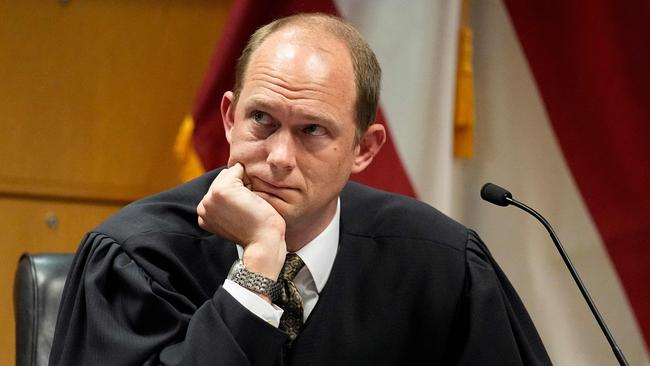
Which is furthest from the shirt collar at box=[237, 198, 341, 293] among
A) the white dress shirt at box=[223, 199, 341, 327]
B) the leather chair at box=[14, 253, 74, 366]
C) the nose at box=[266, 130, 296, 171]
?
the leather chair at box=[14, 253, 74, 366]

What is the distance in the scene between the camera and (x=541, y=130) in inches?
132

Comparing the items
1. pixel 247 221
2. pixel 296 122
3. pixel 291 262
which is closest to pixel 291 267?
pixel 291 262

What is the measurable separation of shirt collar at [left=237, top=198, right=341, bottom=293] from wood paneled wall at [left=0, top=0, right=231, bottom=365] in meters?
1.71

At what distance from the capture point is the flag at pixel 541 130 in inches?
126

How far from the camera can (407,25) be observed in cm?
326

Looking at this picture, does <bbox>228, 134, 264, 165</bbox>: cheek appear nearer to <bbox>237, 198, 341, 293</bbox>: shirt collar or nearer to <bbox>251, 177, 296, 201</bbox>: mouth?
<bbox>251, 177, 296, 201</bbox>: mouth

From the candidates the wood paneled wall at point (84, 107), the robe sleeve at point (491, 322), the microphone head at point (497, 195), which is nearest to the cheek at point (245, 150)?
the microphone head at point (497, 195)

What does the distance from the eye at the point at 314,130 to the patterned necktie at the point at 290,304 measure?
0.26m

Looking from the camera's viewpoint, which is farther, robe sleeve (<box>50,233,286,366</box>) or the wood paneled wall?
the wood paneled wall

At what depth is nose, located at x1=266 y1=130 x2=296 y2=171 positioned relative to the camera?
1.81 metres

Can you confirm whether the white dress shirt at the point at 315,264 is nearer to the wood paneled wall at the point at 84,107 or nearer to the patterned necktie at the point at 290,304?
the patterned necktie at the point at 290,304

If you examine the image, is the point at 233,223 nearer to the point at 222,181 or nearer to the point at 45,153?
the point at 222,181

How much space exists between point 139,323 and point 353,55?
0.63 m

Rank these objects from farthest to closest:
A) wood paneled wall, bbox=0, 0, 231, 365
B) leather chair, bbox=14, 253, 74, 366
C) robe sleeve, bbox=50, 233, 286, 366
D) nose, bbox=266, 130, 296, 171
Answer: wood paneled wall, bbox=0, 0, 231, 365, leather chair, bbox=14, 253, 74, 366, nose, bbox=266, 130, 296, 171, robe sleeve, bbox=50, 233, 286, 366
